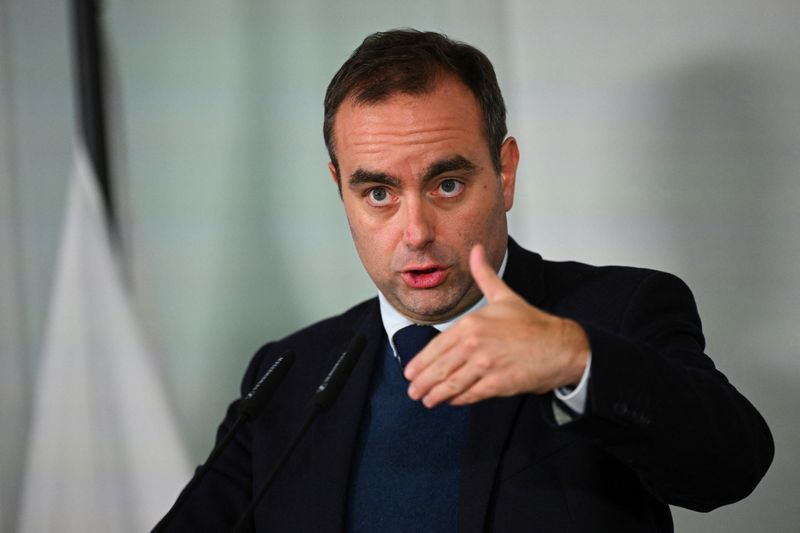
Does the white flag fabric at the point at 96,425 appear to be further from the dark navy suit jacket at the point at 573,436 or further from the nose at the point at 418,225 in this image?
the nose at the point at 418,225

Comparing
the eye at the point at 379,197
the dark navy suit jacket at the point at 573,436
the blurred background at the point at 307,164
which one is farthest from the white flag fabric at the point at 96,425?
the eye at the point at 379,197

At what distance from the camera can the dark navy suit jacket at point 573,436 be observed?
130 centimetres

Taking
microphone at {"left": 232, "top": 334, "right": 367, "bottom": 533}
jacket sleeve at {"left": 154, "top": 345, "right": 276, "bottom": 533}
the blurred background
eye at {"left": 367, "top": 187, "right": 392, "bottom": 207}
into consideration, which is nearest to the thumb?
microphone at {"left": 232, "top": 334, "right": 367, "bottom": 533}

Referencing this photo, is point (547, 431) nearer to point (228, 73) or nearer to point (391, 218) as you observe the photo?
point (391, 218)

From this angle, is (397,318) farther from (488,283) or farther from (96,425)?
(96,425)

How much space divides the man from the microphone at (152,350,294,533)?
0.23 meters

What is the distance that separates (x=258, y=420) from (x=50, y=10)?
1.49m

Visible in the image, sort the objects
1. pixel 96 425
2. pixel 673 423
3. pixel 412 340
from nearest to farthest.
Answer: pixel 673 423, pixel 412 340, pixel 96 425

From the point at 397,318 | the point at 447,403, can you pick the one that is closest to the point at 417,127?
the point at 397,318

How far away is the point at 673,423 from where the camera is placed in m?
1.30

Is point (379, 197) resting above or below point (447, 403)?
above

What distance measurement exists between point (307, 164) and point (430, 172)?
1.02m

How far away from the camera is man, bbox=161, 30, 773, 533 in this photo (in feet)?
4.55

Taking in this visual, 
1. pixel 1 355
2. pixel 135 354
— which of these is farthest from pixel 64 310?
pixel 1 355
